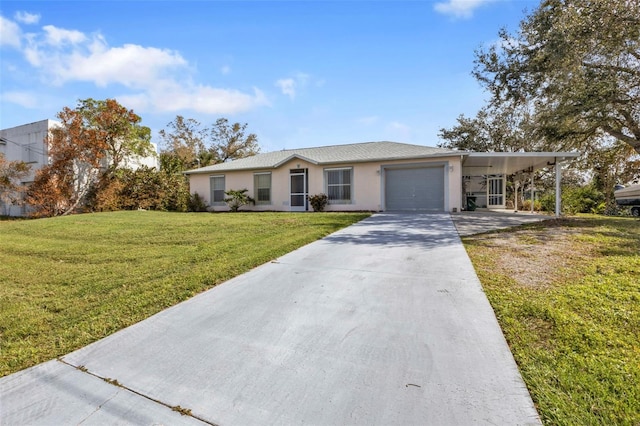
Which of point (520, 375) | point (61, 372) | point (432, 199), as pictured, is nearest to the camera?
point (520, 375)

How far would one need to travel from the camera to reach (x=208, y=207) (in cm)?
1889

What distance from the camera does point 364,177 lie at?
14875 millimetres

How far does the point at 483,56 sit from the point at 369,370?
1501 cm

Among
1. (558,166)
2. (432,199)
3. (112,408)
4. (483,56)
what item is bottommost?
(112,408)

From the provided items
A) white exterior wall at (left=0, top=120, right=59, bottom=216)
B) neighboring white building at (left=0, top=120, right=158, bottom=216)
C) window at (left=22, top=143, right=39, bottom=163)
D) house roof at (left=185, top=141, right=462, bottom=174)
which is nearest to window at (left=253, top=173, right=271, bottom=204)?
A: house roof at (left=185, top=141, right=462, bottom=174)

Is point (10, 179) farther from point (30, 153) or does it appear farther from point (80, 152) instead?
point (80, 152)

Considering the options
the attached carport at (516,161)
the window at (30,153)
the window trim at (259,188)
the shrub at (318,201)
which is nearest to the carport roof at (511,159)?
the attached carport at (516,161)

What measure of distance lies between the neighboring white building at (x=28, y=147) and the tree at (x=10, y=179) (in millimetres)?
2001

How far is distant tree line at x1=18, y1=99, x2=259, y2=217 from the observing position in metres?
16.9

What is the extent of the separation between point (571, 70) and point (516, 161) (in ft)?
16.3

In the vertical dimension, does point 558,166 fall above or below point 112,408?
above

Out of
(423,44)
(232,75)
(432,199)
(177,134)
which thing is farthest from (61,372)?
(177,134)

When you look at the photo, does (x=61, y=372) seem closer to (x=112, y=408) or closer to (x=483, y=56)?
(x=112, y=408)

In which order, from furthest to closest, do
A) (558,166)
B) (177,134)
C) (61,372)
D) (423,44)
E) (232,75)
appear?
(177,134), (558,166), (232,75), (423,44), (61,372)
